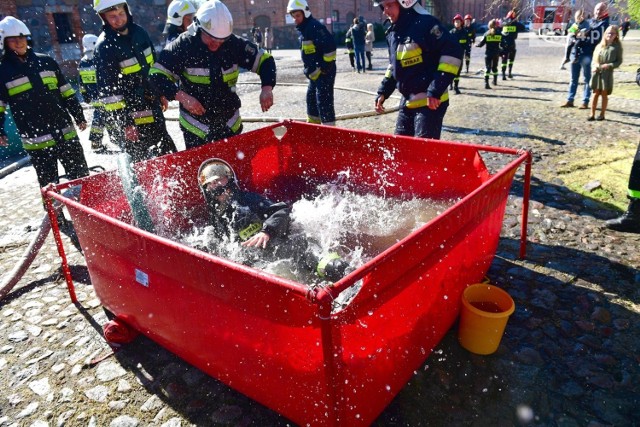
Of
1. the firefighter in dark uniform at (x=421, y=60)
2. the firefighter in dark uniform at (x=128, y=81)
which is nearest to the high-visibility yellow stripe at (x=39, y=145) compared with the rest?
the firefighter in dark uniform at (x=128, y=81)

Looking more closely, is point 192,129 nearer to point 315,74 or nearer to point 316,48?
point 315,74

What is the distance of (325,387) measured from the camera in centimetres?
193

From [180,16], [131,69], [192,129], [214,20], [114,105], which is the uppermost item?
[180,16]

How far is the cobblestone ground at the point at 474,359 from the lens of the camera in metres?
2.47

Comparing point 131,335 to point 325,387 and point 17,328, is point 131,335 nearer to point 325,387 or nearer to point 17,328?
point 17,328

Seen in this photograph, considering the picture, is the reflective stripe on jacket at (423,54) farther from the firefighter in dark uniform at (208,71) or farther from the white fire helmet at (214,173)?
the white fire helmet at (214,173)

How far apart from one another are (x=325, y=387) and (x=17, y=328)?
295 centimetres

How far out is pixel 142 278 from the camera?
2617 millimetres

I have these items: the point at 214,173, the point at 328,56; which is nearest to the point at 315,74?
the point at 328,56

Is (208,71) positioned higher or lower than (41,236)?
higher

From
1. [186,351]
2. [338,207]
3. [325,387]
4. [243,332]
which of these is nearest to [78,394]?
[186,351]

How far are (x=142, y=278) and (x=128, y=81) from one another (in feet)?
9.76

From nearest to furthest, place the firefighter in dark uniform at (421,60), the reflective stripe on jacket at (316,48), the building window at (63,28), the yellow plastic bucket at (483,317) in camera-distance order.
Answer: the yellow plastic bucket at (483,317)
the firefighter in dark uniform at (421,60)
the reflective stripe on jacket at (316,48)
the building window at (63,28)

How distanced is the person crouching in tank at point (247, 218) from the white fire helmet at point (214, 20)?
46.3 inches
